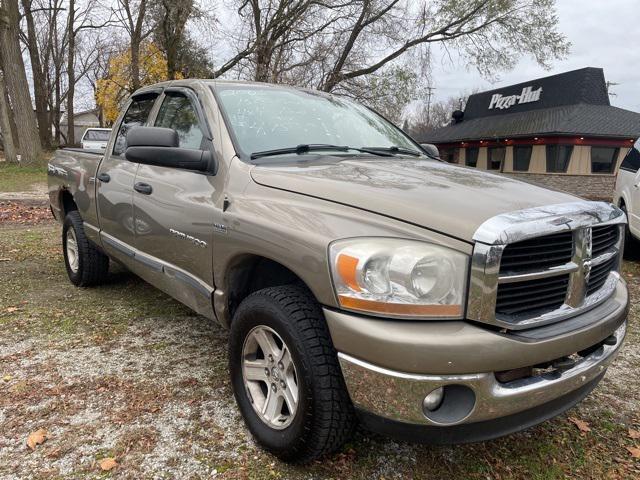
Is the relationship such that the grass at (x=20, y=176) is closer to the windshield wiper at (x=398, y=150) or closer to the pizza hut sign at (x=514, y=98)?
the windshield wiper at (x=398, y=150)

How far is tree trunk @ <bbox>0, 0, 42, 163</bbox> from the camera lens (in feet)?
57.7

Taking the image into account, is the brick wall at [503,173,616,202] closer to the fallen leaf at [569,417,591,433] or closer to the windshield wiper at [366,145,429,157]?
the windshield wiper at [366,145,429,157]

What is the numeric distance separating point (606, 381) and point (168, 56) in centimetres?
2409

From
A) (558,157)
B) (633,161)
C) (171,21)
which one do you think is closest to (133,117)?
(633,161)

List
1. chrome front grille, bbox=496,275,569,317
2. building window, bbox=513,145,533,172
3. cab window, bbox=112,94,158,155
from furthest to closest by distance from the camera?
building window, bbox=513,145,533,172
cab window, bbox=112,94,158,155
chrome front grille, bbox=496,275,569,317

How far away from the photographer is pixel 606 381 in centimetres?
330

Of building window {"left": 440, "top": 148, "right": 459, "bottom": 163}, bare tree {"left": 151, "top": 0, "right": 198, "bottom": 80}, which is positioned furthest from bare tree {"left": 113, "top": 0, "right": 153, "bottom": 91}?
building window {"left": 440, "top": 148, "right": 459, "bottom": 163}

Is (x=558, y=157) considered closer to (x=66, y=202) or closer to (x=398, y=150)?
(x=398, y=150)

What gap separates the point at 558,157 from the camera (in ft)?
72.0

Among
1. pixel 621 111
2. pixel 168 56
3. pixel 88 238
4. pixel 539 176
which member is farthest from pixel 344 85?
pixel 88 238

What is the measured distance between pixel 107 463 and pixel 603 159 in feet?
78.9

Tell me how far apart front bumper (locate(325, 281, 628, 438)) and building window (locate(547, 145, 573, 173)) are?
73.4ft

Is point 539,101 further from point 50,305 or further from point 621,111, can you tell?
point 50,305

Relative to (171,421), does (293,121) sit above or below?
above
